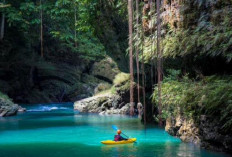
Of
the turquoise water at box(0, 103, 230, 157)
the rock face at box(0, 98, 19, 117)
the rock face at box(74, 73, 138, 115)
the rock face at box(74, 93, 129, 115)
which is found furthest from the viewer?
the rock face at box(74, 93, 129, 115)

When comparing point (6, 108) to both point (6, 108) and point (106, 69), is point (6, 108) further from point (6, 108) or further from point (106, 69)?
point (106, 69)

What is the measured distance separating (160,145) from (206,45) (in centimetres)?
375

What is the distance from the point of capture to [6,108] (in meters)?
25.2

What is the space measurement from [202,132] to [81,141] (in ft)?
16.7

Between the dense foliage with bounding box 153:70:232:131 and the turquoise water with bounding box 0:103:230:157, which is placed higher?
the dense foliage with bounding box 153:70:232:131

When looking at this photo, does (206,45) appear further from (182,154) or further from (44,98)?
(44,98)

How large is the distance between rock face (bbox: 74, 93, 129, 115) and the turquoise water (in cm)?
464

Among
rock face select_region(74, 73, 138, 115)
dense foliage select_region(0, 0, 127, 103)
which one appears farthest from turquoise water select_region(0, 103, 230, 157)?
dense foliage select_region(0, 0, 127, 103)

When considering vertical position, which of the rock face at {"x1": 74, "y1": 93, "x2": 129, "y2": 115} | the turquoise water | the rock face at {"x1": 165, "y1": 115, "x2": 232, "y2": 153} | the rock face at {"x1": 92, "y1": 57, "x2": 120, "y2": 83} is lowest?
the turquoise water

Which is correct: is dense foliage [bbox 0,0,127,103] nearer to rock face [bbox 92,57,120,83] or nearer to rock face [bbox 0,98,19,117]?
rock face [bbox 92,57,120,83]

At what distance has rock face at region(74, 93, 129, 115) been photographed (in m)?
25.7

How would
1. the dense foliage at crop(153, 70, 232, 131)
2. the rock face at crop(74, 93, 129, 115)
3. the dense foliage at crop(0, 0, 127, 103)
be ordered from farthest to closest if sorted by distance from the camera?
the dense foliage at crop(0, 0, 127, 103) < the rock face at crop(74, 93, 129, 115) < the dense foliage at crop(153, 70, 232, 131)

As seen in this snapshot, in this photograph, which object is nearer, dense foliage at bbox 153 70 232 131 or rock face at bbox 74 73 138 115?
dense foliage at bbox 153 70 232 131

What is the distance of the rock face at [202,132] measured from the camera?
1048cm
